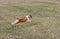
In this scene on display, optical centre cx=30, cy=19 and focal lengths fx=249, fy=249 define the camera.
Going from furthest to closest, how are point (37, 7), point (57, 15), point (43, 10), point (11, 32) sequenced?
point (37, 7), point (43, 10), point (57, 15), point (11, 32)

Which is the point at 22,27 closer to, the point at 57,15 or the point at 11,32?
the point at 11,32

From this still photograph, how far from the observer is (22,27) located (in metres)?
6.90

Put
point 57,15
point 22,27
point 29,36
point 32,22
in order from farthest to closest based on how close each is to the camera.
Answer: point 57,15 → point 32,22 → point 22,27 → point 29,36

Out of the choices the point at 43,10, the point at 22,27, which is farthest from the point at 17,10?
the point at 22,27

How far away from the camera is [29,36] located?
597 centimetres

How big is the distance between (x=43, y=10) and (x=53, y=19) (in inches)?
74.2

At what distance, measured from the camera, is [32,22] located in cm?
760

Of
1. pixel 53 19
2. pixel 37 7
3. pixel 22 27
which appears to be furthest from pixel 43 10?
pixel 22 27

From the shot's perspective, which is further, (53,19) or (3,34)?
(53,19)

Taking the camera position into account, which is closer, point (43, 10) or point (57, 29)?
point (57, 29)

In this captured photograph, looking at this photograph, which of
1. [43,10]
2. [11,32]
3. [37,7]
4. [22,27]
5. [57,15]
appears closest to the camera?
[11,32]

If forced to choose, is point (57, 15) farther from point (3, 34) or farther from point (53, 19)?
point (3, 34)

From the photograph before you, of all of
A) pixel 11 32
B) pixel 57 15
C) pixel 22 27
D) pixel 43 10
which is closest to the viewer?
pixel 11 32

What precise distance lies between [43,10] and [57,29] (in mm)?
3255
